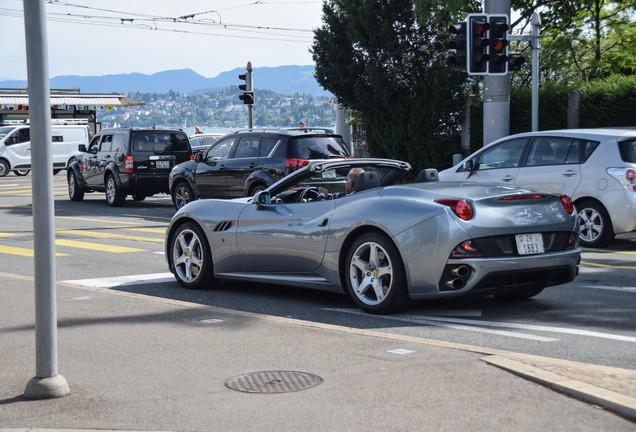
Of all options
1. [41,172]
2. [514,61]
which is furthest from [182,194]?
[41,172]

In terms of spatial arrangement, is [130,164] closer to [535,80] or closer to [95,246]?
[95,246]

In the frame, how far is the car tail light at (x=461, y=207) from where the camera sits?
7402mm

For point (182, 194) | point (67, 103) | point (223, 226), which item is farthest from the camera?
point (67, 103)

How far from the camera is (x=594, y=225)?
499 inches

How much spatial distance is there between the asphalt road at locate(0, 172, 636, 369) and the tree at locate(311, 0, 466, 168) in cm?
1016

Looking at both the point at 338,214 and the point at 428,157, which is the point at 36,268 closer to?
the point at 338,214

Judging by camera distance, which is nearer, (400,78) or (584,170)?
(584,170)

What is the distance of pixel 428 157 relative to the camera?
24.2 meters

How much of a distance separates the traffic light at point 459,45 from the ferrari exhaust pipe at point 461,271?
31.6 feet

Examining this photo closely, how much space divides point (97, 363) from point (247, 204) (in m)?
3.46

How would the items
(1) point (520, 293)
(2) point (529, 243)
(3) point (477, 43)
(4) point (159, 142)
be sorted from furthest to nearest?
(4) point (159, 142) < (3) point (477, 43) < (1) point (520, 293) < (2) point (529, 243)

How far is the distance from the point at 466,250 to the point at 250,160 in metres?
11.0

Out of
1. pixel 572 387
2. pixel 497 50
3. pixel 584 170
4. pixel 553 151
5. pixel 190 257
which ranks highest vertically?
pixel 497 50

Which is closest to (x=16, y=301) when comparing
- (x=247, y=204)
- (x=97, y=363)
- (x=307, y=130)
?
(x=247, y=204)
